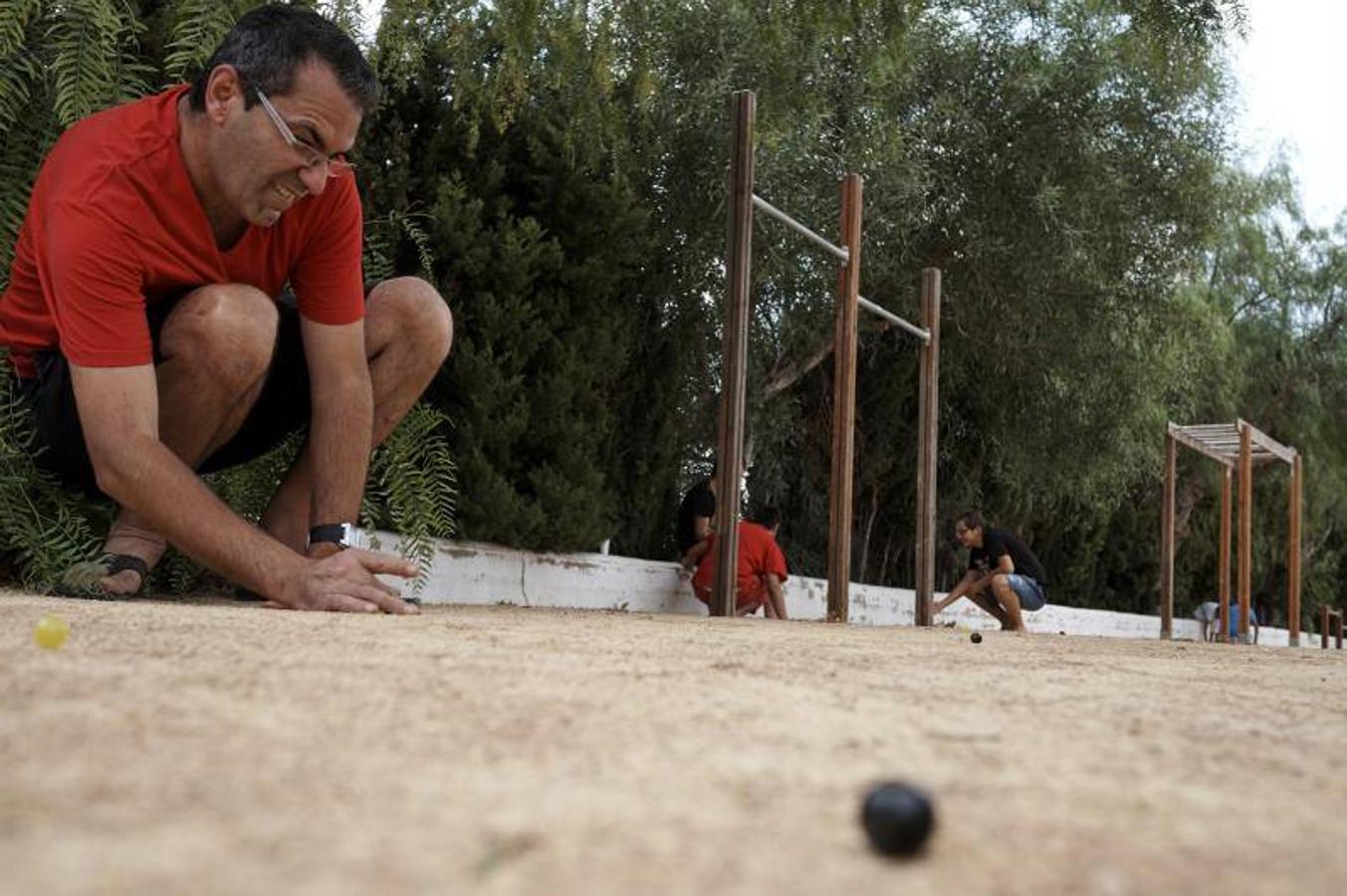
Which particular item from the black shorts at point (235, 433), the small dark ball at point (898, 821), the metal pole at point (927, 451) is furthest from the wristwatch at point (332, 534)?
the metal pole at point (927, 451)

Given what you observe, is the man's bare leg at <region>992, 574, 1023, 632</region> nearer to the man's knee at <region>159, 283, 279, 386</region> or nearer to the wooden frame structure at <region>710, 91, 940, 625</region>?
the wooden frame structure at <region>710, 91, 940, 625</region>

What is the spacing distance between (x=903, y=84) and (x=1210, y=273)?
9688 millimetres

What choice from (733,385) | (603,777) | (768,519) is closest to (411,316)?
(733,385)

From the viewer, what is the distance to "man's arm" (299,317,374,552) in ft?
11.4

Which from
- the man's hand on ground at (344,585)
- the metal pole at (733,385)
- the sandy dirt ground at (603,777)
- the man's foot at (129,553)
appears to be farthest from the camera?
the metal pole at (733,385)

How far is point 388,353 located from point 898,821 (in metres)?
3.09

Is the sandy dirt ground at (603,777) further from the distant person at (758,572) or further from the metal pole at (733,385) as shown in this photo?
the distant person at (758,572)

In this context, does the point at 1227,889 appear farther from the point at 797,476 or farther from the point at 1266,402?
the point at 1266,402

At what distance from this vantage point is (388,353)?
3814mm

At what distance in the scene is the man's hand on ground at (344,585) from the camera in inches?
119

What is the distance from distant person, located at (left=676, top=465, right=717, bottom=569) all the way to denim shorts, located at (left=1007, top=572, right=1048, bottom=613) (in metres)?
3.23

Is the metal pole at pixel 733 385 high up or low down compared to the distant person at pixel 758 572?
up

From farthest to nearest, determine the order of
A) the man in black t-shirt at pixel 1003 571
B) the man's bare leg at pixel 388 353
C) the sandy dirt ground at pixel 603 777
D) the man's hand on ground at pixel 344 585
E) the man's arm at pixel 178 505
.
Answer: the man in black t-shirt at pixel 1003 571 → the man's bare leg at pixel 388 353 → the man's hand on ground at pixel 344 585 → the man's arm at pixel 178 505 → the sandy dirt ground at pixel 603 777

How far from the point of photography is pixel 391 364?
Result: 3811 millimetres
